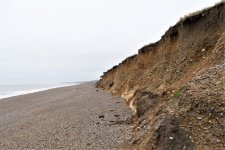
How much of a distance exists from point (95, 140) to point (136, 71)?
62.3 feet

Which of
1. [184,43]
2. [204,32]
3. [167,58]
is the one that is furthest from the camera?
[167,58]

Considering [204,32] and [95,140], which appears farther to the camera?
[204,32]

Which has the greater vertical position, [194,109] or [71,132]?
[194,109]

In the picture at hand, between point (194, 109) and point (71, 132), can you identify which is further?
point (71, 132)

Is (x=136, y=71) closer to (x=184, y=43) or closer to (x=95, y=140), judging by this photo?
(x=184, y=43)

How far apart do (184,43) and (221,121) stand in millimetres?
11249

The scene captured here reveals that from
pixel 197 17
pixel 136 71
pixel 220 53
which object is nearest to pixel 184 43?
pixel 197 17

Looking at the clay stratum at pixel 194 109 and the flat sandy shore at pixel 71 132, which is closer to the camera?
the clay stratum at pixel 194 109

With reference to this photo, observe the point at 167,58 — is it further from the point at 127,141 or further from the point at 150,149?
the point at 150,149

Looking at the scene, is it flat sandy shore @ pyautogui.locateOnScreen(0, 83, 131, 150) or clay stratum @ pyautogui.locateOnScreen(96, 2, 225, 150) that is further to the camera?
flat sandy shore @ pyautogui.locateOnScreen(0, 83, 131, 150)

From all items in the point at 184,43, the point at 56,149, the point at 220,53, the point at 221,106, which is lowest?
the point at 56,149

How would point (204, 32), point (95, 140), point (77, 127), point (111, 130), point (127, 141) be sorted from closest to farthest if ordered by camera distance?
point (127, 141) < point (95, 140) < point (111, 130) < point (77, 127) < point (204, 32)

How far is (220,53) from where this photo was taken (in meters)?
12.5

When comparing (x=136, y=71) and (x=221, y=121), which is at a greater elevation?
(x=136, y=71)
